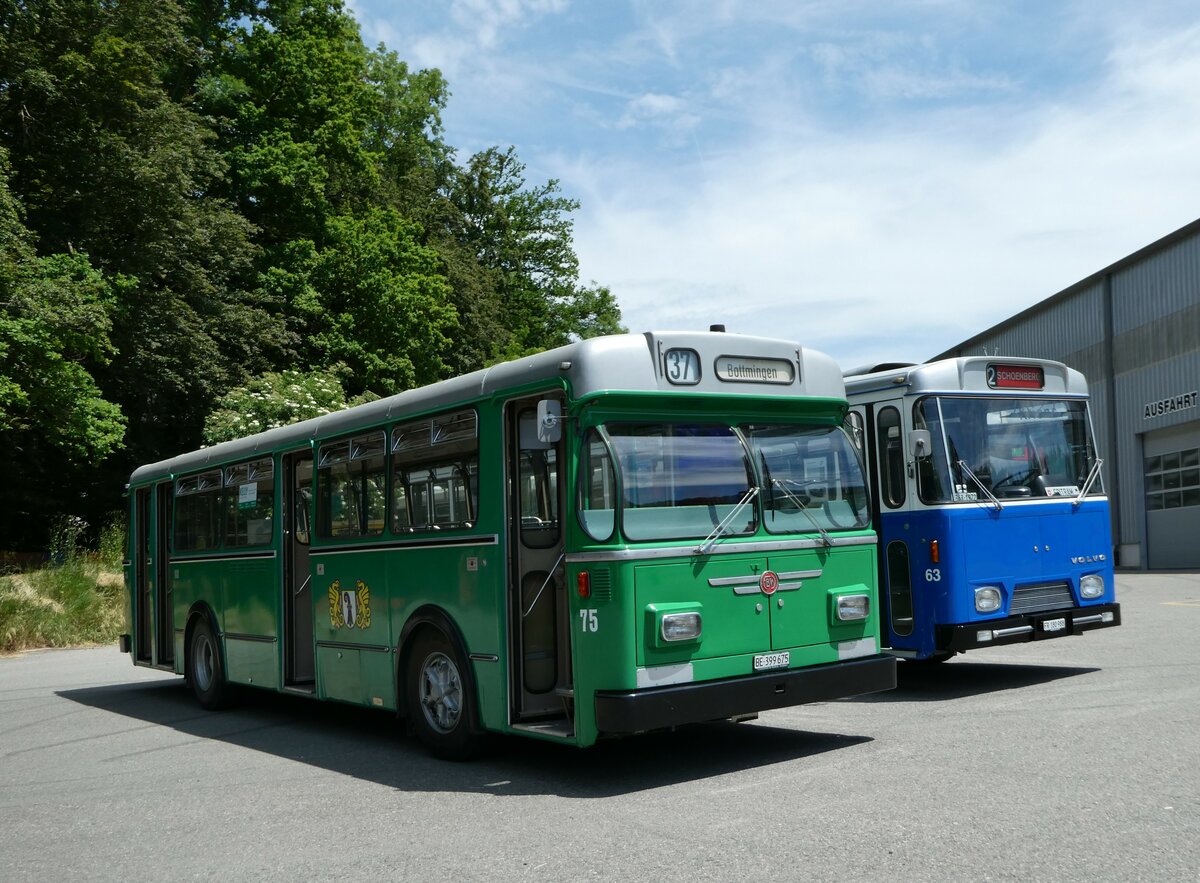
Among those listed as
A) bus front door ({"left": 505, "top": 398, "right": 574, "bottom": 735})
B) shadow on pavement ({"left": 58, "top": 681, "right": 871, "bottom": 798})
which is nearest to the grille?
shadow on pavement ({"left": 58, "top": 681, "right": 871, "bottom": 798})

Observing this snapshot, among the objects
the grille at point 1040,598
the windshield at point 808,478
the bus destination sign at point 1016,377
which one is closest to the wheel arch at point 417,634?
the windshield at point 808,478

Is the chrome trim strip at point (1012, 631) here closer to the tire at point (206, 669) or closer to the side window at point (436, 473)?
the side window at point (436, 473)

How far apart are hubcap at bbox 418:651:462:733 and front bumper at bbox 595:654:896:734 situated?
1735 millimetres

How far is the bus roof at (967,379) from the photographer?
11.5m

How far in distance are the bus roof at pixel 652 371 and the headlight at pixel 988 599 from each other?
317cm

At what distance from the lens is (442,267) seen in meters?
47.2

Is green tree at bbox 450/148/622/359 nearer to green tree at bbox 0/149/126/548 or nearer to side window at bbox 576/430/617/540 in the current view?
green tree at bbox 0/149/126/548

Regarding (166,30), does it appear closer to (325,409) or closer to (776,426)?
(325,409)

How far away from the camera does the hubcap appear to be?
899 centimetres

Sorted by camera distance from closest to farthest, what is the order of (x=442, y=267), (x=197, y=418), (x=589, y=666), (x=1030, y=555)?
1. (x=589, y=666)
2. (x=1030, y=555)
3. (x=197, y=418)
4. (x=442, y=267)

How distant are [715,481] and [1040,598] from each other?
16.2 ft

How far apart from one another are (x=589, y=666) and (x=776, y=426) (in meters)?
2.25

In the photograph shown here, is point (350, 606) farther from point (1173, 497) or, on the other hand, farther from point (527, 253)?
point (527, 253)

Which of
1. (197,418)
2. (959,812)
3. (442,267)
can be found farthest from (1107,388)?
(959,812)
